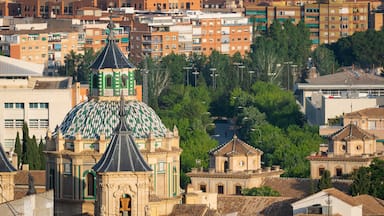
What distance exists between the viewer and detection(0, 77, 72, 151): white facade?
114 meters

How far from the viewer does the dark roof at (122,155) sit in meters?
66.9

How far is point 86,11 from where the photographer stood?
19675cm

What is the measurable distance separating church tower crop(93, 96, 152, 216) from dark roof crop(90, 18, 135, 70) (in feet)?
24.9

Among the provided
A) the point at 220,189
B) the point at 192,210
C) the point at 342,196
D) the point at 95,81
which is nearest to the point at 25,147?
the point at 220,189

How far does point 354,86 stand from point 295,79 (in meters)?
22.3

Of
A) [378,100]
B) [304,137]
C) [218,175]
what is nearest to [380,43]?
[378,100]

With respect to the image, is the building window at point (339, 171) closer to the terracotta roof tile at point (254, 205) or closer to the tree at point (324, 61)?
the terracotta roof tile at point (254, 205)

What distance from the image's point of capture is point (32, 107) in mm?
115375

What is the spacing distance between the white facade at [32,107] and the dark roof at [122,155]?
146 ft

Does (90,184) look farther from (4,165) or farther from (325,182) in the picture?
(325,182)

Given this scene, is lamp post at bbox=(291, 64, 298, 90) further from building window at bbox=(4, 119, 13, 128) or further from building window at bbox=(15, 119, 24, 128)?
building window at bbox=(15, 119, 24, 128)

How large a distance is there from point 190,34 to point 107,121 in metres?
114

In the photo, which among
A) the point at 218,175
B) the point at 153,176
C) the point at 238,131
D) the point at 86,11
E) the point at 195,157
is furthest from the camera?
the point at 86,11

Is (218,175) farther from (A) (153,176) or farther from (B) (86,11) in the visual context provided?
(B) (86,11)
